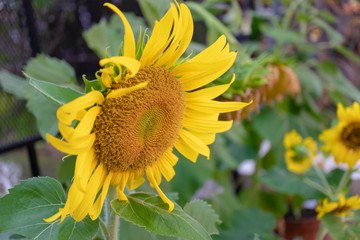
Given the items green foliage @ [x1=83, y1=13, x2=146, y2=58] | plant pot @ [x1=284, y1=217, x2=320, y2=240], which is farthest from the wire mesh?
plant pot @ [x1=284, y1=217, x2=320, y2=240]

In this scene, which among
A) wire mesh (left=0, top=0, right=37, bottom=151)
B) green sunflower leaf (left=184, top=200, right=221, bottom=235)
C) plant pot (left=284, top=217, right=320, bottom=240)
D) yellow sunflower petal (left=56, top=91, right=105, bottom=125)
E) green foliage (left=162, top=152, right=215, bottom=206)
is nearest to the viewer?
yellow sunflower petal (left=56, top=91, right=105, bottom=125)

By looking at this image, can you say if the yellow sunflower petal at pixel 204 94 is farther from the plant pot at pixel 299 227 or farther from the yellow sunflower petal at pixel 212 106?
the plant pot at pixel 299 227

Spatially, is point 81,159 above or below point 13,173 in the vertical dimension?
above

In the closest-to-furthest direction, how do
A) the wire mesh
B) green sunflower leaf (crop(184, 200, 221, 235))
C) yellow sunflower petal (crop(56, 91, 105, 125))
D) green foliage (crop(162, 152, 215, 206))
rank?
yellow sunflower petal (crop(56, 91, 105, 125))
green sunflower leaf (crop(184, 200, 221, 235))
the wire mesh
green foliage (crop(162, 152, 215, 206))

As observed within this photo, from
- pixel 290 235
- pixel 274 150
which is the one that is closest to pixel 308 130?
pixel 274 150

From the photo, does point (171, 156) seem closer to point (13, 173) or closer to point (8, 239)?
point (8, 239)

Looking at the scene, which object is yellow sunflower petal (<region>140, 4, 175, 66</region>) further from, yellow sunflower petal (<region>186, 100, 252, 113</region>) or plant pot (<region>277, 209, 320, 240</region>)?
plant pot (<region>277, 209, 320, 240</region>)
